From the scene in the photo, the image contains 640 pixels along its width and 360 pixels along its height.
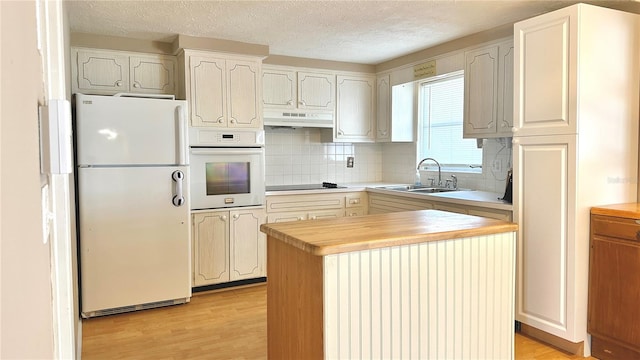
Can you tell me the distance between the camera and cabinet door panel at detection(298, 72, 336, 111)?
4.66 meters

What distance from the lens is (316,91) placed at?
4.74 meters

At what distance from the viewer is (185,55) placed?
384 cm

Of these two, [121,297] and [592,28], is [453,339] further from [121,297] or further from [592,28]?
[121,297]

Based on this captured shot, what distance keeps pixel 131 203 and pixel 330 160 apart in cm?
234

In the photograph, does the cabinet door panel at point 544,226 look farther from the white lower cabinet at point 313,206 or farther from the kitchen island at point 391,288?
the white lower cabinet at point 313,206

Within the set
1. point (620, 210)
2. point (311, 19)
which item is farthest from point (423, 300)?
point (311, 19)

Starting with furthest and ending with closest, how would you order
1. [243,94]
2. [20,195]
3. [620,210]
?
[243,94] < [620,210] < [20,195]

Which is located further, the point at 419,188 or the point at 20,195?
the point at 419,188

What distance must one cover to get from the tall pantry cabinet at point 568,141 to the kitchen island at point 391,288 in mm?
670

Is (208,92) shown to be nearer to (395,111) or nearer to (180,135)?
(180,135)

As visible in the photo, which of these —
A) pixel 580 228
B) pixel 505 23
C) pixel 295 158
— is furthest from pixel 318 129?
pixel 580 228

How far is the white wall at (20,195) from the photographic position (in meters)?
0.45

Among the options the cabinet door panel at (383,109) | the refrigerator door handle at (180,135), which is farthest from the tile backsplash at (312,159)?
the refrigerator door handle at (180,135)

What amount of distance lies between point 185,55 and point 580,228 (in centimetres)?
318
